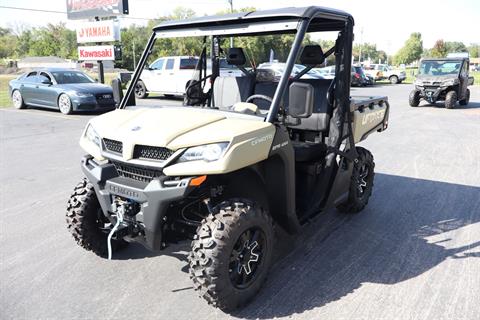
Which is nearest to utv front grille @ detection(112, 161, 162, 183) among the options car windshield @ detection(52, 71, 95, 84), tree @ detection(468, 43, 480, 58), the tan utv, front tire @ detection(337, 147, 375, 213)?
the tan utv

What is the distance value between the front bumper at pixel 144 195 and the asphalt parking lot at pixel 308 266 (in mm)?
564

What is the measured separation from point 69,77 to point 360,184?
39.0 ft

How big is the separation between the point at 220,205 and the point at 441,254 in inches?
90.3

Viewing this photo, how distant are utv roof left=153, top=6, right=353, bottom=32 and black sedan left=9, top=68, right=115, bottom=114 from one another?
9.94m

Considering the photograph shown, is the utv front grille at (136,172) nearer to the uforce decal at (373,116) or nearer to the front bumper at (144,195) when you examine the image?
the front bumper at (144,195)

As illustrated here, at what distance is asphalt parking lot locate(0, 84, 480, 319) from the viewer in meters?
3.06

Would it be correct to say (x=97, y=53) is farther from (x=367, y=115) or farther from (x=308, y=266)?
(x=308, y=266)

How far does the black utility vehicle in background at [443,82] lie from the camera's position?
16.4 metres

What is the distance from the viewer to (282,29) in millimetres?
3326

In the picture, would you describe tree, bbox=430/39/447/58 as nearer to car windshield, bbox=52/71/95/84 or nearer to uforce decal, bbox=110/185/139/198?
car windshield, bbox=52/71/95/84

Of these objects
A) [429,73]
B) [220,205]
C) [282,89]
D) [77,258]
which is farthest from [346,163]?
[429,73]

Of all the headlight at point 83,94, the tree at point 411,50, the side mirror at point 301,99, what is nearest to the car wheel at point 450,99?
the headlight at point 83,94

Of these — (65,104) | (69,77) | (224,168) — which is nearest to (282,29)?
(224,168)

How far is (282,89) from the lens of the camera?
315 cm
